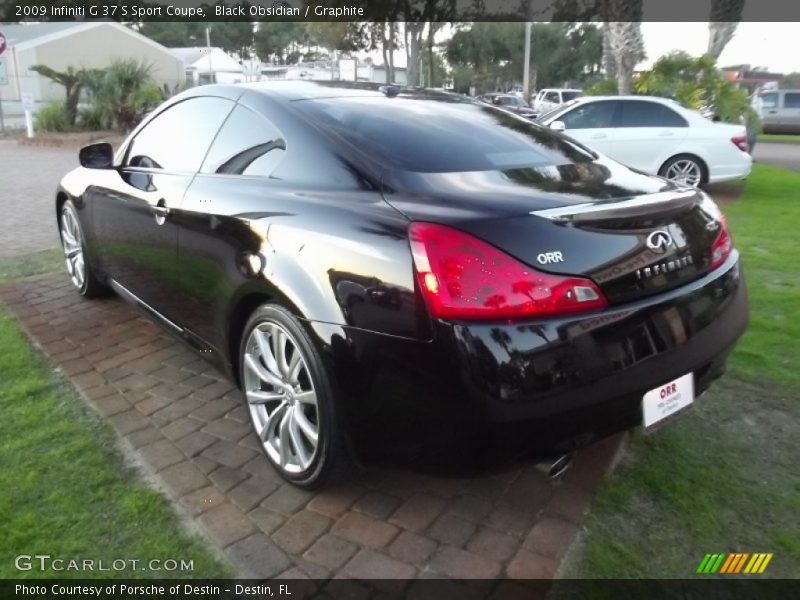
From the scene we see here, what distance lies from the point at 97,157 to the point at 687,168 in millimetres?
8545

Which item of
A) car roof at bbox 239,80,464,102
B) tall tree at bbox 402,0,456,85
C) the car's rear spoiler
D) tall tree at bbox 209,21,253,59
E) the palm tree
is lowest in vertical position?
the car's rear spoiler

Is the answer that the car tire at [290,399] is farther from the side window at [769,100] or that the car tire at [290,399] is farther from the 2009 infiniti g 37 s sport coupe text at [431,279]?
the side window at [769,100]

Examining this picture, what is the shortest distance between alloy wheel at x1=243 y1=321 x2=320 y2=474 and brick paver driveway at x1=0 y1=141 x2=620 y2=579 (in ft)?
0.49

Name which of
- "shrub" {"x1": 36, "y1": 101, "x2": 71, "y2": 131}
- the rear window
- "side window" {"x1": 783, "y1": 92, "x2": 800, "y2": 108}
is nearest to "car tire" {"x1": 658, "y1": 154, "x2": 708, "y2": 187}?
the rear window

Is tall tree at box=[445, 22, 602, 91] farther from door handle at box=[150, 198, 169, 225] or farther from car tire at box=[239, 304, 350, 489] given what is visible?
car tire at box=[239, 304, 350, 489]

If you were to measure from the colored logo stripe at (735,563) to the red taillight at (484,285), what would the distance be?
94 cm

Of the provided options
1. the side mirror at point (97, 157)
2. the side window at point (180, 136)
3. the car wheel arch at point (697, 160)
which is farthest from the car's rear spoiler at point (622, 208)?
the car wheel arch at point (697, 160)

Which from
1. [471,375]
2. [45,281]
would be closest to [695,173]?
[45,281]

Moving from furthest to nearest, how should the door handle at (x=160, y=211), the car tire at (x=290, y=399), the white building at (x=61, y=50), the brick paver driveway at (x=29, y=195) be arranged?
the white building at (x=61, y=50)
the brick paver driveway at (x=29, y=195)
the door handle at (x=160, y=211)
the car tire at (x=290, y=399)

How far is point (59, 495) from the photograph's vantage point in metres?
2.61

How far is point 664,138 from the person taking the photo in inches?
394

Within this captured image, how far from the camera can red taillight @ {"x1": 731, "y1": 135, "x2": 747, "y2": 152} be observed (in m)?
9.93

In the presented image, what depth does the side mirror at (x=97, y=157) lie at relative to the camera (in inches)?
165

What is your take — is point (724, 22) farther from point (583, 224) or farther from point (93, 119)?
point (93, 119)
